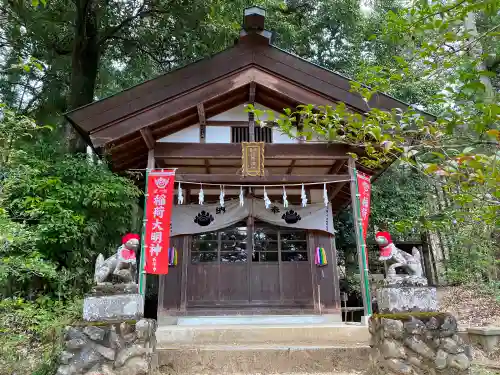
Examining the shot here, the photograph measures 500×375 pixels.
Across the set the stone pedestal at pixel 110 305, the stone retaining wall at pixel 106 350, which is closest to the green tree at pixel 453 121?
the stone pedestal at pixel 110 305

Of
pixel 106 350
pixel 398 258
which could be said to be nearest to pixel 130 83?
pixel 106 350

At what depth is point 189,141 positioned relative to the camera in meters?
7.65

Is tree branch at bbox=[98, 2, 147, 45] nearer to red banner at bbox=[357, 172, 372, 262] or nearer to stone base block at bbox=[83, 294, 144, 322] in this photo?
red banner at bbox=[357, 172, 372, 262]

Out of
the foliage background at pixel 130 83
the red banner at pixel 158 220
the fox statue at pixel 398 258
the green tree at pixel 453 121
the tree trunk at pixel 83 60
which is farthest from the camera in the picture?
the tree trunk at pixel 83 60

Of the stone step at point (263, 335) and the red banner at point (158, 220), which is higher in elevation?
the red banner at point (158, 220)

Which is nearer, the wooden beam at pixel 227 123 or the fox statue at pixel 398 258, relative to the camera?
the fox statue at pixel 398 258

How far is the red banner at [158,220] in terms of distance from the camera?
6270 mm

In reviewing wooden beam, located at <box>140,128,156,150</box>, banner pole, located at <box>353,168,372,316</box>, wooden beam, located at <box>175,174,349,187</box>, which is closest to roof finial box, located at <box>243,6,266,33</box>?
wooden beam, located at <box>140,128,156,150</box>

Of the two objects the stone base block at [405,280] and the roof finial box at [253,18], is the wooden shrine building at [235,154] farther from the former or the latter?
the stone base block at [405,280]

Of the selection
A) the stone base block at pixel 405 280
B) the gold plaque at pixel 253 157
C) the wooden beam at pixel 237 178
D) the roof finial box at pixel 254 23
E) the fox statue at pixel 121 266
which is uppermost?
the roof finial box at pixel 254 23

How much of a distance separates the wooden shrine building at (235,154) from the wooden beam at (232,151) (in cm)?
Answer: 2

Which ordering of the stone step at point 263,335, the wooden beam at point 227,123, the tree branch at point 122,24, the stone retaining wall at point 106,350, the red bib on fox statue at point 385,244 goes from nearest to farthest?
the stone retaining wall at point 106,350 < the red bib on fox statue at point 385,244 < the stone step at point 263,335 < the wooden beam at point 227,123 < the tree branch at point 122,24

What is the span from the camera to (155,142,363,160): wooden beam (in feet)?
23.6

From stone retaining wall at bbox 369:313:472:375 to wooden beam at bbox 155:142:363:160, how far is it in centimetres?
359
